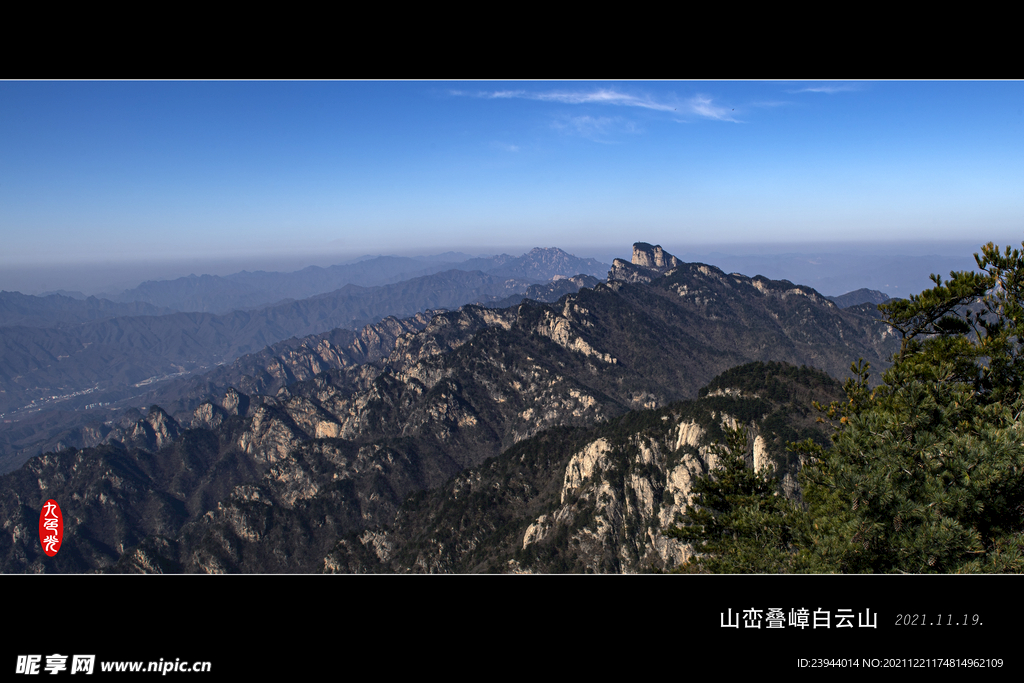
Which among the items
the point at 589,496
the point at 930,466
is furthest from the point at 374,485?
the point at 930,466

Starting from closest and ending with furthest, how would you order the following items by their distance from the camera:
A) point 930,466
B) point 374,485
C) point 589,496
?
1. point 930,466
2. point 589,496
3. point 374,485

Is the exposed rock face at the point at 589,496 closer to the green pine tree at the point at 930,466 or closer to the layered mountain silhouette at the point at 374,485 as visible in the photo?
the layered mountain silhouette at the point at 374,485

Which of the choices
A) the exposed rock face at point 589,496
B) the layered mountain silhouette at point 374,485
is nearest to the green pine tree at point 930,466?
the exposed rock face at point 589,496

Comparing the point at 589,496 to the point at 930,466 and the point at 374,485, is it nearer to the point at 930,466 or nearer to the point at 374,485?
the point at 930,466

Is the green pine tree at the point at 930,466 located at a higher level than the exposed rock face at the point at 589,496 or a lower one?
higher

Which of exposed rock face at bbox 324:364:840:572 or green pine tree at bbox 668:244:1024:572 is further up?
green pine tree at bbox 668:244:1024:572

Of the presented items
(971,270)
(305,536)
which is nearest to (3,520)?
(305,536)

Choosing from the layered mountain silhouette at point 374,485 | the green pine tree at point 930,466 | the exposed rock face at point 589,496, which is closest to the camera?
the green pine tree at point 930,466

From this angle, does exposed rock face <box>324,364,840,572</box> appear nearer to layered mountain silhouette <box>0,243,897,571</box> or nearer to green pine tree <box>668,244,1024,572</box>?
layered mountain silhouette <box>0,243,897,571</box>

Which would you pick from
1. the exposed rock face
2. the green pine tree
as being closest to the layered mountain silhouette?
the exposed rock face

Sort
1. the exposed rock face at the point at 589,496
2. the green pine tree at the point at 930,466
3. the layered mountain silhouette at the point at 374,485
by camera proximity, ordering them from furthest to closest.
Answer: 1. the layered mountain silhouette at the point at 374,485
2. the exposed rock face at the point at 589,496
3. the green pine tree at the point at 930,466
